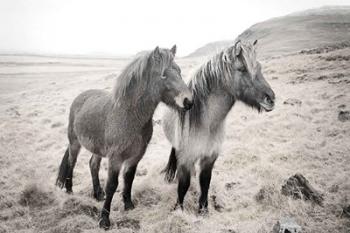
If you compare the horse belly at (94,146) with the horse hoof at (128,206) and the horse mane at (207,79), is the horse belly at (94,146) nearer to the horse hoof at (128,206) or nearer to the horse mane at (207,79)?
Answer: the horse hoof at (128,206)

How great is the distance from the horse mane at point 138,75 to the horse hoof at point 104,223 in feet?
6.24

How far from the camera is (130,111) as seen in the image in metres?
4.35

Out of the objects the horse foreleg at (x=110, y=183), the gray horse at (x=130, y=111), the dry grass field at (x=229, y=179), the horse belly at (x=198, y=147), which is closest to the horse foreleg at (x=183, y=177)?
the horse belly at (x=198, y=147)

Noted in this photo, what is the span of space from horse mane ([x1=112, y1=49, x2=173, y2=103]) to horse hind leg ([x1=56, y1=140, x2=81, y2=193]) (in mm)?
1970

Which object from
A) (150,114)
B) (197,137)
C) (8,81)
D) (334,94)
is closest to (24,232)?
(150,114)

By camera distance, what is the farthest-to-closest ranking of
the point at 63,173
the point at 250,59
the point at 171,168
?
the point at 63,173, the point at 171,168, the point at 250,59

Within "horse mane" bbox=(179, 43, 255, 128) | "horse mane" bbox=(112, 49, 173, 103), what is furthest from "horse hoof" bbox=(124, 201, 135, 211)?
"horse mane" bbox=(112, 49, 173, 103)

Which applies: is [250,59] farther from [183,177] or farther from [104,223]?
[104,223]

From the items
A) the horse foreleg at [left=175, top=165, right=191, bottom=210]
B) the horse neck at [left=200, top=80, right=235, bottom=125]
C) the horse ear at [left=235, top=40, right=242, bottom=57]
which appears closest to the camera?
the horse ear at [left=235, top=40, right=242, bottom=57]

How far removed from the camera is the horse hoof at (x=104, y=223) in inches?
177

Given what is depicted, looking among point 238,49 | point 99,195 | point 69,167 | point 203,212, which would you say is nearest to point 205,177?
point 203,212

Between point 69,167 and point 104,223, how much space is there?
6.30ft

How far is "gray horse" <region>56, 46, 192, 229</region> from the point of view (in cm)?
403

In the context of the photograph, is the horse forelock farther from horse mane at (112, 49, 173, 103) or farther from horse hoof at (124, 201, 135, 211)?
horse hoof at (124, 201, 135, 211)
